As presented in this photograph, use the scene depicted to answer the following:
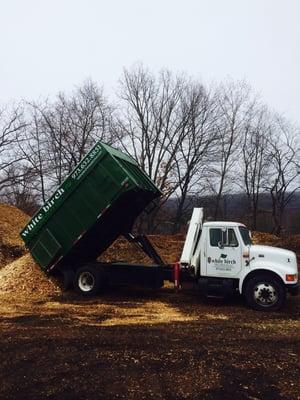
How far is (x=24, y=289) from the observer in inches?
512

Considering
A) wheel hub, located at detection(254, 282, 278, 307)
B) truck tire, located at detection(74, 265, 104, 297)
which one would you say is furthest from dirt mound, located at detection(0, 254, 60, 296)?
wheel hub, located at detection(254, 282, 278, 307)

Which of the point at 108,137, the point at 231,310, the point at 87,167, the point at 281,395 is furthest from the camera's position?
the point at 108,137

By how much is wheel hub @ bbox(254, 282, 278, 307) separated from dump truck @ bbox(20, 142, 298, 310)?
0.08 feet

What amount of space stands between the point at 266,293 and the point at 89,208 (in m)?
5.04

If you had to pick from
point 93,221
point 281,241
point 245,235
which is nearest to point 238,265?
point 245,235

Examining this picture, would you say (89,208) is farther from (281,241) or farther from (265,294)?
(281,241)

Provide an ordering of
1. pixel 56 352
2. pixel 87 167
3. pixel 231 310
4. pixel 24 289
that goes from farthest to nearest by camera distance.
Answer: pixel 24 289 < pixel 87 167 < pixel 231 310 < pixel 56 352

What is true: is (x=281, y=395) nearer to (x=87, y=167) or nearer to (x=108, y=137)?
(x=87, y=167)

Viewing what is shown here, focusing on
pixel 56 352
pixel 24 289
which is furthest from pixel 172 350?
pixel 24 289

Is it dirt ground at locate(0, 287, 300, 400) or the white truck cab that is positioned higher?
the white truck cab

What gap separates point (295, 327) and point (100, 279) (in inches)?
219

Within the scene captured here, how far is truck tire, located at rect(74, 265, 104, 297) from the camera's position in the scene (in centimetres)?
1260

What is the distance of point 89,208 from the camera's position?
12.0 m

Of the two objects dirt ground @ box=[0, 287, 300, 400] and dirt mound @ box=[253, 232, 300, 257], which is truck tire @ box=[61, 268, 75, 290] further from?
dirt mound @ box=[253, 232, 300, 257]
